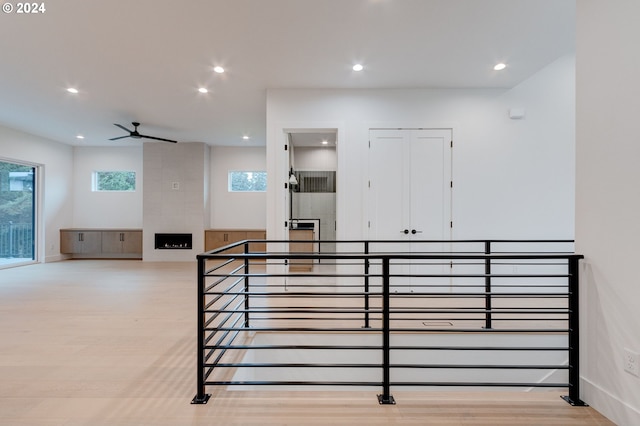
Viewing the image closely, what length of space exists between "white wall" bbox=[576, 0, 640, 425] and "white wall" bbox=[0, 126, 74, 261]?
9164mm

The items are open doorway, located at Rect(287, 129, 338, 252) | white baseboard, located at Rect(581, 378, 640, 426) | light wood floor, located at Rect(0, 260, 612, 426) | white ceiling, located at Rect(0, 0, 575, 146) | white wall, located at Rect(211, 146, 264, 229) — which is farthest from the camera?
white wall, located at Rect(211, 146, 264, 229)

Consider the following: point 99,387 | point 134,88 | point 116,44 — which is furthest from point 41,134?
point 99,387

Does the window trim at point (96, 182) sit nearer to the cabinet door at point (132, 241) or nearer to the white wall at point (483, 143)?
the cabinet door at point (132, 241)

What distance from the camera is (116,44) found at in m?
3.14

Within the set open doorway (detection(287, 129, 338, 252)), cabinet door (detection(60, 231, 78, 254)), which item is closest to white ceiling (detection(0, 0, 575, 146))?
open doorway (detection(287, 129, 338, 252))

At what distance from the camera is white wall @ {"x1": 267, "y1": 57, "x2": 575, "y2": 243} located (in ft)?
13.9

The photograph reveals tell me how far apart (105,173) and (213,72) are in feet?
20.6

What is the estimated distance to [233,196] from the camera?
8211mm

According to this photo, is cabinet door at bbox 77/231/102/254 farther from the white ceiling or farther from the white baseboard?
the white baseboard

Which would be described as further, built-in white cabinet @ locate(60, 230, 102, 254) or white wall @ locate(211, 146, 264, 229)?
white wall @ locate(211, 146, 264, 229)

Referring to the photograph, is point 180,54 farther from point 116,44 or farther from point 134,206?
point 134,206

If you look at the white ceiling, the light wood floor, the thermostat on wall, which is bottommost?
the light wood floor

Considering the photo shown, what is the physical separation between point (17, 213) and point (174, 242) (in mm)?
3214

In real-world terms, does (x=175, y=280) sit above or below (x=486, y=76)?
below
